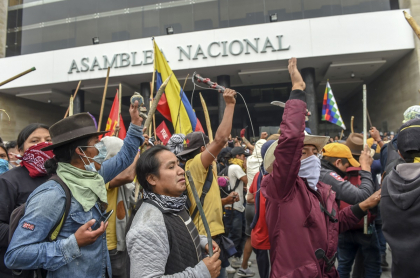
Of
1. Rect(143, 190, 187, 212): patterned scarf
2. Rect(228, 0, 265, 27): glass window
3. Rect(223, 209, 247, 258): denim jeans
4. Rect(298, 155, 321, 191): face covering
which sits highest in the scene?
Rect(228, 0, 265, 27): glass window

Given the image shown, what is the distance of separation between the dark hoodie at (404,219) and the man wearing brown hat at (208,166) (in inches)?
48.8

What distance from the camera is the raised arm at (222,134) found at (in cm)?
249

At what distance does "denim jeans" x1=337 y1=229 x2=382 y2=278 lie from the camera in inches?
125

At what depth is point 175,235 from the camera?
61.9 inches

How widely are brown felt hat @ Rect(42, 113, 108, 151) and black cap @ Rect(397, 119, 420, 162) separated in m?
2.06

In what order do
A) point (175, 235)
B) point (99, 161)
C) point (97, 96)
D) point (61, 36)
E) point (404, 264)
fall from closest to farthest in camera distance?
1. point (175, 235)
2. point (404, 264)
3. point (99, 161)
4. point (61, 36)
5. point (97, 96)

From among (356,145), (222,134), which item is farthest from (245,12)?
(222,134)

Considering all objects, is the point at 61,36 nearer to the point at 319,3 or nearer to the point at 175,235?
the point at 319,3

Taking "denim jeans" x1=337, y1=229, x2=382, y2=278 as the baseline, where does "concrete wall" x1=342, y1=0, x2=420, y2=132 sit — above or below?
above

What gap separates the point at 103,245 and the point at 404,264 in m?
1.87

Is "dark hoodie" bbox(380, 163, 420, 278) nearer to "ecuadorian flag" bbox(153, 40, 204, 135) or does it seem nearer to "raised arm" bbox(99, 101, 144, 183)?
"raised arm" bbox(99, 101, 144, 183)

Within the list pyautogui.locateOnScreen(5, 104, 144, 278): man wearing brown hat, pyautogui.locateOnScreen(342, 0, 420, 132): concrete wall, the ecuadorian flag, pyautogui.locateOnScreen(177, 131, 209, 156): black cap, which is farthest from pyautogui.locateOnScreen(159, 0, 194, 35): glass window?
pyautogui.locateOnScreen(5, 104, 144, 278): man wearing brown hat

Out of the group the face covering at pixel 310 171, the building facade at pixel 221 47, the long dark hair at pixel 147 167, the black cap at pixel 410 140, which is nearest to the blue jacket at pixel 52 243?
the long dark hair at pixel 147 167

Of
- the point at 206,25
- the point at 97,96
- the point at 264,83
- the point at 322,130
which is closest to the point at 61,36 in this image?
the point at 97,96
